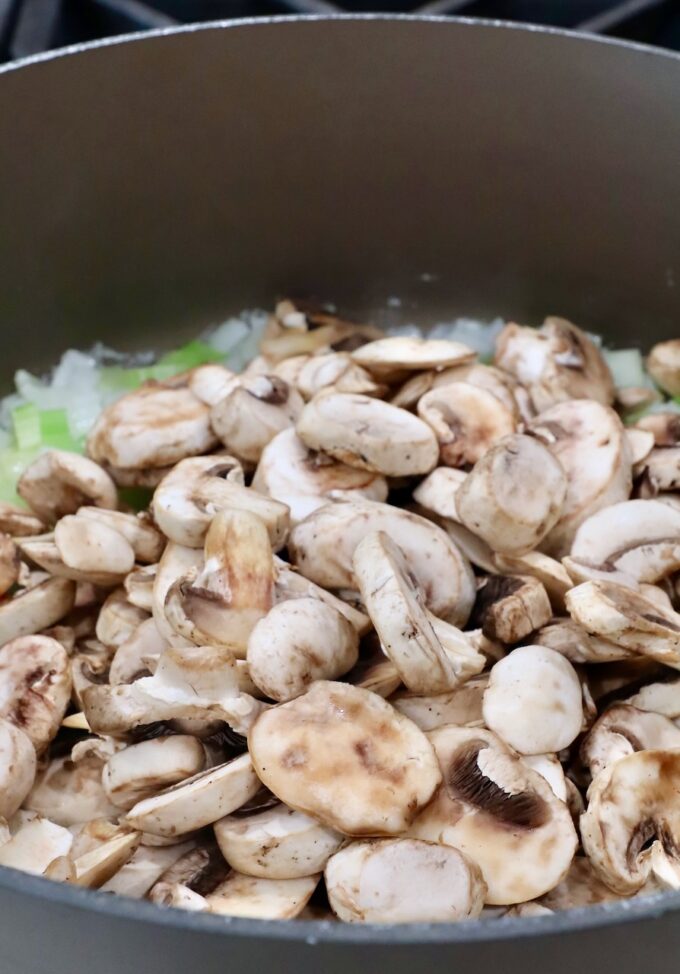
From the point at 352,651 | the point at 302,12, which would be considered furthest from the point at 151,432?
the point at 302,12

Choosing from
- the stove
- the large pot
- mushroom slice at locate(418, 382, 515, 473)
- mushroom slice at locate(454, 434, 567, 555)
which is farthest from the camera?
the stove

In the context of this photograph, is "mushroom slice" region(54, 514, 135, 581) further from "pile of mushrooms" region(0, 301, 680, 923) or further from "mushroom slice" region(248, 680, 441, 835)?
"mushroom slice" region(248, 680, 441, 835)

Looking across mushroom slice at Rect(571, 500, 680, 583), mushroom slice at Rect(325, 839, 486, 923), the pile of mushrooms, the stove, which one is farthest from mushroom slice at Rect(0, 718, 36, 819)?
the stove

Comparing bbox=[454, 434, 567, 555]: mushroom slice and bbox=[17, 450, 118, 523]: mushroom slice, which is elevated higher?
bbox=[454, 434, 567, 555]: mushroom slice

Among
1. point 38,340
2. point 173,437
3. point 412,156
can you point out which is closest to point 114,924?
point 173,437

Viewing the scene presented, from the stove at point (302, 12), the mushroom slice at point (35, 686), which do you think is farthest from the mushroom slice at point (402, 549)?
the stove at point (302, 12)

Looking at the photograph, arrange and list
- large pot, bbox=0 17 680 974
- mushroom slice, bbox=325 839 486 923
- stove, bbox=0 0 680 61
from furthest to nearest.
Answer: stove, bbox=0 0 680 61 < large pot, bbox=0 17 680 974 < mushroom slice, bbox=325 839 486 923

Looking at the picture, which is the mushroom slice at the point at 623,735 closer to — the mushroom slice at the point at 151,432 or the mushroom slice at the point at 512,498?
the mushroom slice at the point at 512,498
